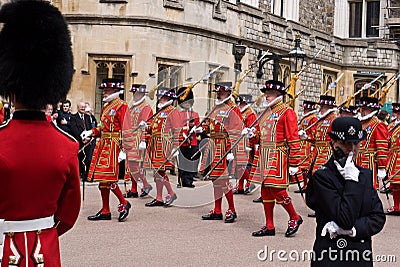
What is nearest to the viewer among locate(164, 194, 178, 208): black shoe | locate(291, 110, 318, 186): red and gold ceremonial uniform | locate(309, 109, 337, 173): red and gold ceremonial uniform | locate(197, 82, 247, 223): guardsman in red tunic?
locate(197, 82, 247, 223): guardsman in red tunic

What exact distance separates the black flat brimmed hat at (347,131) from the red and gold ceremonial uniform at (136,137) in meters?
5.08

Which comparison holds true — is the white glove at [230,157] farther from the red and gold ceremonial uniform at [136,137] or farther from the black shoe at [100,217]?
the black shoe at [100,217]

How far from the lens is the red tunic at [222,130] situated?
907 centimetres

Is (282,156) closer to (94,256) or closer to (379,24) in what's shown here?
(94,256)

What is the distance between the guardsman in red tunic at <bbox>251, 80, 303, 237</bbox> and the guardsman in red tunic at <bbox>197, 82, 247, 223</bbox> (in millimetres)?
913

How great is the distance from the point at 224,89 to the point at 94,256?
3.16 m

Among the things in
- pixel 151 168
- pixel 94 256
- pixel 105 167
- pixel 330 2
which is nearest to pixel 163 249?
pixel 94 256

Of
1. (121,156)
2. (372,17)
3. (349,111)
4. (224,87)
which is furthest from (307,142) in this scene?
A: (372,17)

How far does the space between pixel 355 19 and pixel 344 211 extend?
29.3 meters

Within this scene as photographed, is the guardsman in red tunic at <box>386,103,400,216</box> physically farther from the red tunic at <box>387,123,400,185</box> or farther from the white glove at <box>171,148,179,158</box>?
the white glove at <box>171,148,179,158</box>

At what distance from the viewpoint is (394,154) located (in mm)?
10453

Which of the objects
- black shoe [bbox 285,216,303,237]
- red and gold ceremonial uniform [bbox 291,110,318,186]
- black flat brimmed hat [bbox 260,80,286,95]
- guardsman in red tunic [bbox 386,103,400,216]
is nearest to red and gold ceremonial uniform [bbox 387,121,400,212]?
guardsman in red tunic [bbox 386,103,400,216]

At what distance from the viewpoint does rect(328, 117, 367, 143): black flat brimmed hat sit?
3852 mm

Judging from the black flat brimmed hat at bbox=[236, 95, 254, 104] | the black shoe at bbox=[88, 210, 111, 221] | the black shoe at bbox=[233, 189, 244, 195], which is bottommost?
the black shoe at bbox=[233, 189, 244, 195]
